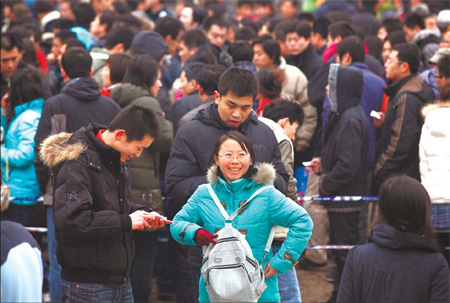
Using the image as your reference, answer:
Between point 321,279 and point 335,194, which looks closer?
point 335,194

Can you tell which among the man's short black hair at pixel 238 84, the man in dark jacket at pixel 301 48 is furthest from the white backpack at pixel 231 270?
the man in dark jacket at pixel 301 48

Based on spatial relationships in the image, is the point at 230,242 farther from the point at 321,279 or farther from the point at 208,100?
the point at 321,279

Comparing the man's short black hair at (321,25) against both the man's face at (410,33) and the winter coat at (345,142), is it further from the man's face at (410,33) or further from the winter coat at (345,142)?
the winter coat at (345,142)

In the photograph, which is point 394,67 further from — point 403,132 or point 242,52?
point 242,52

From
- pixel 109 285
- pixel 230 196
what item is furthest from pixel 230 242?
pixel 109 285

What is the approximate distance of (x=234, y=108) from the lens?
566cm

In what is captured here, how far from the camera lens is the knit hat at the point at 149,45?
30.5 ft

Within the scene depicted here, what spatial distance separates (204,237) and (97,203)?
81cm

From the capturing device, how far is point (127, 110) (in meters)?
5.20

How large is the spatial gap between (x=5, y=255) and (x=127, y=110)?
1935 millimetres

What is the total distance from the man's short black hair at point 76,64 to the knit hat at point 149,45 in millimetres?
2083

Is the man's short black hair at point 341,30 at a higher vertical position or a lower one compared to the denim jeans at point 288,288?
higher

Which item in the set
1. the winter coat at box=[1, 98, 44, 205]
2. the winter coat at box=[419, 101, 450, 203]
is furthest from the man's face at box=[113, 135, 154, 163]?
the winter coat at box=[419, 101, 450, 203]

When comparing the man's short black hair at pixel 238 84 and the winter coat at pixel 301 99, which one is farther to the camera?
the winter coat at pixel 301 99
